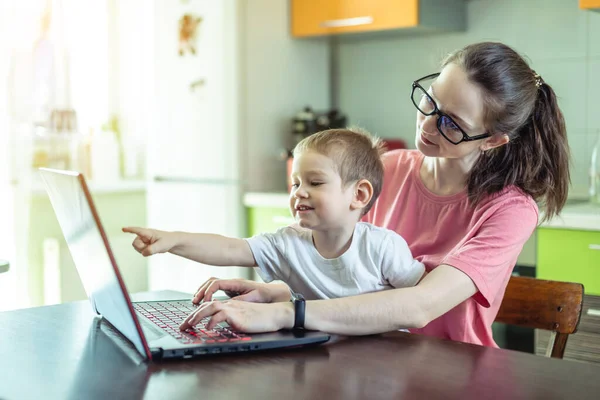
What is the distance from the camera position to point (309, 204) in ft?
4.13

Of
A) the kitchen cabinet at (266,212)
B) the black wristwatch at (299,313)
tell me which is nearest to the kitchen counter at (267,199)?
the kitchen cabinet at (266,212)

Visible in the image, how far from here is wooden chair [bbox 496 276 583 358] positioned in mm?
1371

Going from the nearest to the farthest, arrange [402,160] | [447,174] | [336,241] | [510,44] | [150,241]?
[150,241]
[336,241]
[447,174]
[402,160]
[510,44]

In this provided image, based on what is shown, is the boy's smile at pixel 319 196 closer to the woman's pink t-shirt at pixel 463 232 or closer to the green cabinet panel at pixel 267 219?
the woman's pink t-shirt at pixel 463 232

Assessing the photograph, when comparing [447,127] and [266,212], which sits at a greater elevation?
[447,127]

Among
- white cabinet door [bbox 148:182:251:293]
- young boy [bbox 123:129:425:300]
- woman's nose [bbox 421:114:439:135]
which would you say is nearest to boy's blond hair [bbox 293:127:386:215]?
young boy [bbox 123:129:425:300]

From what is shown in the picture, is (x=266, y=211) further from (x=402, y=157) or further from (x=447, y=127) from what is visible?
(x=447, y=127)

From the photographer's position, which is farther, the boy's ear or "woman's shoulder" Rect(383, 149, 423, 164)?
"woman's shoulder" Rect(383, 149, 423, 164)

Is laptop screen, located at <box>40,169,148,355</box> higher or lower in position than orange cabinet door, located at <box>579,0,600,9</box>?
lower

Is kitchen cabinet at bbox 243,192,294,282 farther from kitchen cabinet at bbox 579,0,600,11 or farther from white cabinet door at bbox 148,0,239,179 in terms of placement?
kitchen cabinet at bbox 579,0,600,11

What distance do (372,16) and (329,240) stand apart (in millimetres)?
1958

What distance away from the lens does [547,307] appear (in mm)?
1399

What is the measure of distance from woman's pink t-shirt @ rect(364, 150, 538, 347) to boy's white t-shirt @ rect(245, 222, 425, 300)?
8cm

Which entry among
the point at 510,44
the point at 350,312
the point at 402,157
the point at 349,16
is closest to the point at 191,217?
the point at 349,16
